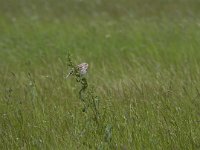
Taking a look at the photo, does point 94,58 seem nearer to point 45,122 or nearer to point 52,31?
point 52,31

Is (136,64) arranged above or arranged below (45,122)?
above

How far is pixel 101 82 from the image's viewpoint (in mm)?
5398

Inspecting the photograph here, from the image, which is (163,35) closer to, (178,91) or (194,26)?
(194,26)

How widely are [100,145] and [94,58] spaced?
3.47 m

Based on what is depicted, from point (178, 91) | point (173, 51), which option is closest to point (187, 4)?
point (173, 51)

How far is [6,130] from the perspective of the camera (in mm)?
3934

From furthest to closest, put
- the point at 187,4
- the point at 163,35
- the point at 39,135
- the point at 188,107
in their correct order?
the point at 187,4 < the point at 163,35 < the point at 188,107 < the point at 39,135

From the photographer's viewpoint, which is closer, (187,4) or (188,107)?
(188,107)

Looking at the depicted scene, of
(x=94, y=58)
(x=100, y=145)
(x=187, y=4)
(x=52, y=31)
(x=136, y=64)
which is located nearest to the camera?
(x=100, y=145)

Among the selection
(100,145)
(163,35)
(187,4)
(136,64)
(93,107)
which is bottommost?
(100,145)

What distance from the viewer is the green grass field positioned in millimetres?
Answer: 3686

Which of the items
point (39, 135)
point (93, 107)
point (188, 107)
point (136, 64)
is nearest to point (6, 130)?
point (39, 135)

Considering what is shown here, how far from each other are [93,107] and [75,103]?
579 millimetres

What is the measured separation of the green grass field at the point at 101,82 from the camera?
369 cm
